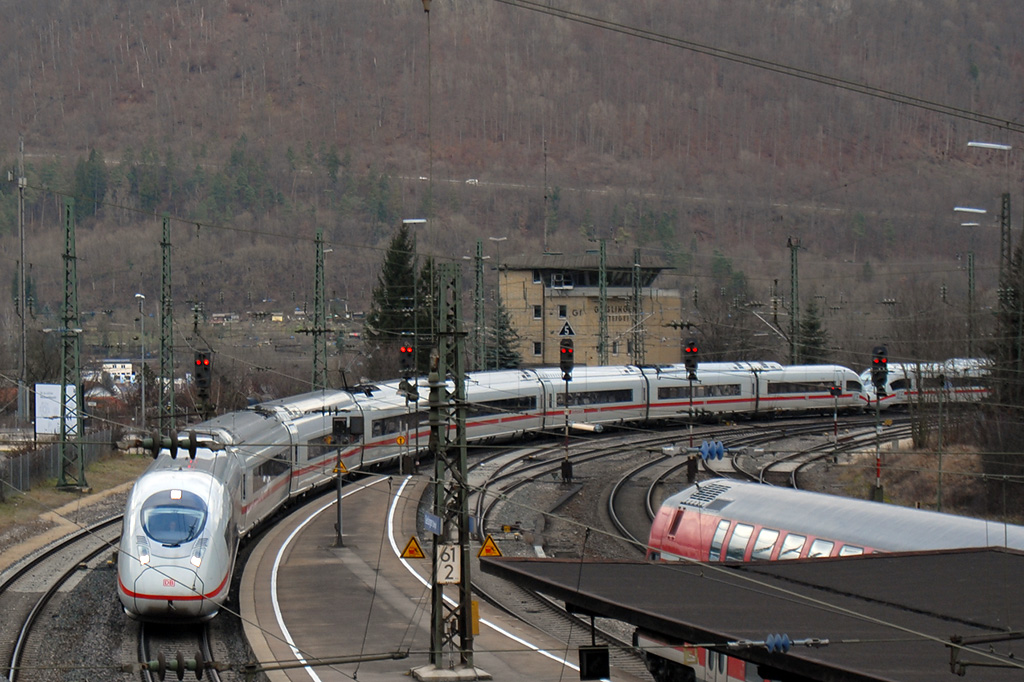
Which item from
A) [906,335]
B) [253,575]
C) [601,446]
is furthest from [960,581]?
[906,335]

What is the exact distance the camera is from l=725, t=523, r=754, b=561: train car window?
841 inches

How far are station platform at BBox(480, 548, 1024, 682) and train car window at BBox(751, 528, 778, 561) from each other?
430 centimetres

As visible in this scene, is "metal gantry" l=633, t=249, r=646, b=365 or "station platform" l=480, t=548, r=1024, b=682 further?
"metal gantry" l=633, t=249, r=646, b=365

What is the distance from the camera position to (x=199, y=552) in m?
21.0

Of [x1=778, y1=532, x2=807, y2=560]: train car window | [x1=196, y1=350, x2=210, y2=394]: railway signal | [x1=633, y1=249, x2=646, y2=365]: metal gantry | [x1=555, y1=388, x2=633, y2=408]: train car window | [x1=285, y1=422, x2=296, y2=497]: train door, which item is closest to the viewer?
[x1=778, y1=532, x2=807, y2=560]: train car window

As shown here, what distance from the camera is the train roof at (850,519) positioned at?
18.5 metres

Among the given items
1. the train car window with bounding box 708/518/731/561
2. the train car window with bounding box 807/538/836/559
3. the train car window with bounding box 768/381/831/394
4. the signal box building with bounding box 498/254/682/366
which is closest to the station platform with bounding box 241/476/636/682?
the train car window with bounding box 708/518/731/561

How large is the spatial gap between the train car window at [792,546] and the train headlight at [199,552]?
1028cm

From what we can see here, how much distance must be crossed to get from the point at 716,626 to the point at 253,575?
16.8 meters

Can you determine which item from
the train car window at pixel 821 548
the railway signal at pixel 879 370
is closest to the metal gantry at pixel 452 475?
the train car window at pixel 821 548

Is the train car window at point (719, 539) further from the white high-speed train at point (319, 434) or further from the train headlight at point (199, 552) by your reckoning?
the train headlight at point (199, 552)

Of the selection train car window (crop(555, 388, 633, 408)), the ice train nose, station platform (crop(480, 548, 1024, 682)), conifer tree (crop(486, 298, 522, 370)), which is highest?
conifer tree (crop(486, 298, 522, 370))

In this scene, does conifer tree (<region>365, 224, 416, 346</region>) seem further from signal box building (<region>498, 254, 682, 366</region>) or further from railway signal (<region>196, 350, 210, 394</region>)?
railway signal (<region>196, 350, 210, 394</region>)

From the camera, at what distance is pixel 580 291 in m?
90.1
